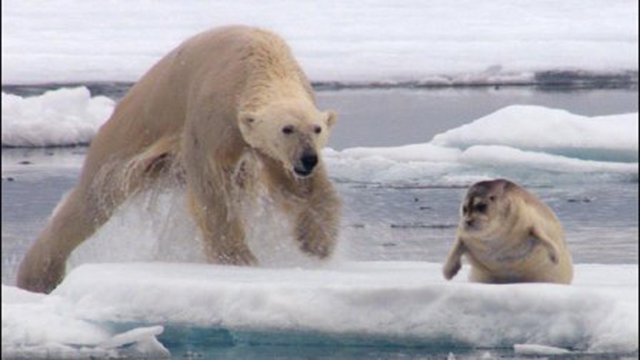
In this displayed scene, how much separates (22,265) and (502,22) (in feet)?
41.5

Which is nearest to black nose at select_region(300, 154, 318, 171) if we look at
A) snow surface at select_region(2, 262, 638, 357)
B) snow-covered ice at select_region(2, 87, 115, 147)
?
snow surface at select_region(2, 262, 638, 357)

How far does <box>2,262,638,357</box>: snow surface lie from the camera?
5918 millimetres

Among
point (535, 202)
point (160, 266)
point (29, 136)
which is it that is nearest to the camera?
point (535, 202)

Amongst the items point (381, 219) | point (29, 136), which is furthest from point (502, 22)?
point (381, 219)

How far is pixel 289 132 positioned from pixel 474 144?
683 cm

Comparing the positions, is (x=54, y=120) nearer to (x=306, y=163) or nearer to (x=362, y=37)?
(x=362, y=37)

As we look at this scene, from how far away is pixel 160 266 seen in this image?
6.93 metres

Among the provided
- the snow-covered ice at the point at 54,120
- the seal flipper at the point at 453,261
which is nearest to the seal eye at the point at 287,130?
the seal flipper at the point at 453,261

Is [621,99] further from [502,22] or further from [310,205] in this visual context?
[310,205]

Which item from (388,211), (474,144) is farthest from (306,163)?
(474,144)

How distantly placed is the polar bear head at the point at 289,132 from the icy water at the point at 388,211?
81 cm

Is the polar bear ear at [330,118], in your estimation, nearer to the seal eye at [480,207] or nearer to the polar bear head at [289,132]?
the polar bear head at [289,132]

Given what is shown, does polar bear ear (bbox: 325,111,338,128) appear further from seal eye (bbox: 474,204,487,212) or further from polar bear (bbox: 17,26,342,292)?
seal eye (bbox: 474,204,487,212)

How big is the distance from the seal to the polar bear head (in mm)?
703
